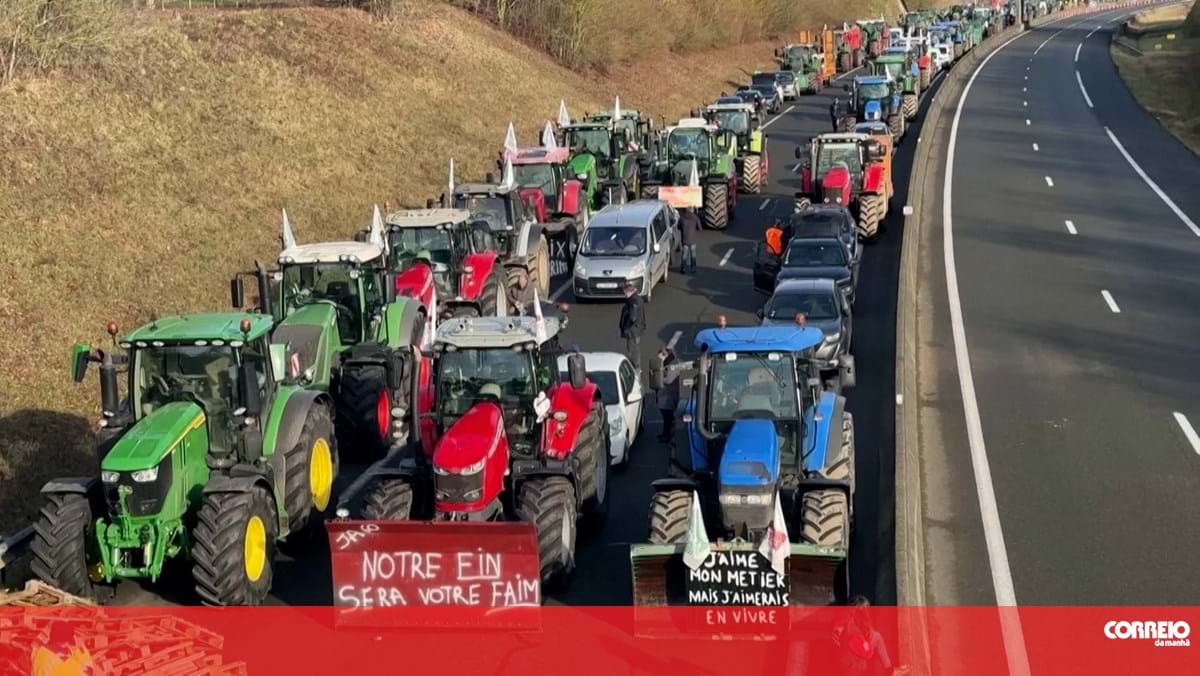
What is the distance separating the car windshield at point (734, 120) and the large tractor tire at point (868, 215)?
9952 millimetres

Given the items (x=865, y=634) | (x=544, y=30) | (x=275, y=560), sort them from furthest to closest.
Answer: (x=544, y=30), (x=275, y=560), (x=865, y=634)

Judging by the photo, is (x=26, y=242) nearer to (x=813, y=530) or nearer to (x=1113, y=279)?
(x=813, y=530)

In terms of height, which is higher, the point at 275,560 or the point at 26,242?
the point at 26,242

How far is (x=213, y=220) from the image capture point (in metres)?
29.9

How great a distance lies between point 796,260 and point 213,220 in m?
11.5

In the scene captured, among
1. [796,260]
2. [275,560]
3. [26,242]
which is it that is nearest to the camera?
[275,560]

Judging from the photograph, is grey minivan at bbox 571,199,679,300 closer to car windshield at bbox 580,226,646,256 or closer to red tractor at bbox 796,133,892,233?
car windshield at bbox 580,226,646,256

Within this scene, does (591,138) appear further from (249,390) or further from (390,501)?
(390,501)

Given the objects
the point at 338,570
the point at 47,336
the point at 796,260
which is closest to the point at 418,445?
the point at 338,570

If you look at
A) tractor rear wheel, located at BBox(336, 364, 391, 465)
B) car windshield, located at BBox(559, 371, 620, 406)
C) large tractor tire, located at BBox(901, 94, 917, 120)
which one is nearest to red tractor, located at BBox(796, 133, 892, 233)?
car windshield, located at BBox(559, 371, 620, 406)

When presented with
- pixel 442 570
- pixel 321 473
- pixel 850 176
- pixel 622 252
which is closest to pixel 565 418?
pixel 442 570

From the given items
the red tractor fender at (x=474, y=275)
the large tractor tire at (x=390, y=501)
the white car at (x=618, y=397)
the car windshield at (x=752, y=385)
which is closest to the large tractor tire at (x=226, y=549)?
the large tractor tire at (x=390, y=501)

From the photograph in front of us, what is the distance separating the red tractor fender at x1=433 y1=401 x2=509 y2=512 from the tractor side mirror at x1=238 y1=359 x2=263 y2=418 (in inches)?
70.0

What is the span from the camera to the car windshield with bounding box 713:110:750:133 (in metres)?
42.6
